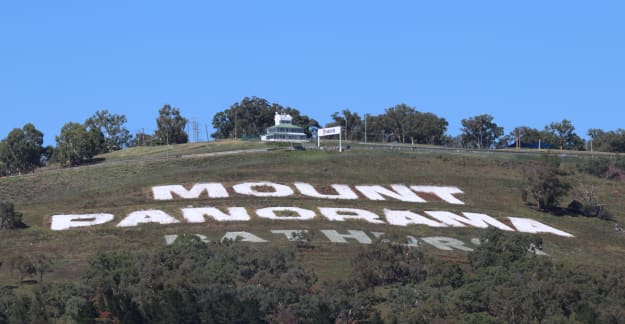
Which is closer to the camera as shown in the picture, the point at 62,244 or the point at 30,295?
the point at 30,295

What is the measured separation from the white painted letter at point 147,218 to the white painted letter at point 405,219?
74.5 feet

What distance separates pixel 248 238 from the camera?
99.6m

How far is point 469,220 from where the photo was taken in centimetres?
11500

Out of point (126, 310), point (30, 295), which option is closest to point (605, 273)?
point (126, 310)

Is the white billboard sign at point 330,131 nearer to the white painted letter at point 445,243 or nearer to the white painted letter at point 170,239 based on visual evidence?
the white painted letter at point 445,243

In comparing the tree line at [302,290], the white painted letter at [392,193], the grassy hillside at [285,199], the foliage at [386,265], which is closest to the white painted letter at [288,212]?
the grassy hillside at [285,199]

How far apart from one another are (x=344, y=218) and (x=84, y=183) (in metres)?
40.5

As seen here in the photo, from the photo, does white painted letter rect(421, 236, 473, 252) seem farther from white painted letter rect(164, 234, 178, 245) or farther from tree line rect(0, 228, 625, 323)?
white painted letter rect(164, 234, 178, 245)

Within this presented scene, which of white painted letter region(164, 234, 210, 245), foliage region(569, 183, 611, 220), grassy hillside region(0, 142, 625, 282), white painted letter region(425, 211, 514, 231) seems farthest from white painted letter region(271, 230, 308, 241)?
foliage region(569, 183, 611, 220)

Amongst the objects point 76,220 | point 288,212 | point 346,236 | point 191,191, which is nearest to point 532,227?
point 346,236

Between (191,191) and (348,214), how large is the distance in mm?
20142

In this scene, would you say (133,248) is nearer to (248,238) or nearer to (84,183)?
(248,238)

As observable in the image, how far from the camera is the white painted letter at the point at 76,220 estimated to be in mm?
105312

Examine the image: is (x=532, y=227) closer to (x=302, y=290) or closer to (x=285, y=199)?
(x=285, y=199)
